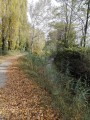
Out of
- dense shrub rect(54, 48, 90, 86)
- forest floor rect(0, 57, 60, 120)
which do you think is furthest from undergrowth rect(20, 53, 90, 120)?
dense shrub rect(54, 48, 90, 86)

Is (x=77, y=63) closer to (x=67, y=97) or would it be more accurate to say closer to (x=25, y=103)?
(x=67, y=97)

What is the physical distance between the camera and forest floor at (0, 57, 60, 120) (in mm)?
6300

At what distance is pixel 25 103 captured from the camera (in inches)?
291

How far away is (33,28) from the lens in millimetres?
45719

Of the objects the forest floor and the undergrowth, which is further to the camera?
the forest floor

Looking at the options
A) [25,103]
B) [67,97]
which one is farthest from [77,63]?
[25,103]

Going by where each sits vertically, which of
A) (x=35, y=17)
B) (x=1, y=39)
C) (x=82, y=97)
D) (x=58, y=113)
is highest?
(x=35, y=17)

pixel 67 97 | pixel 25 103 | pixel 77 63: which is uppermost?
pixel 77 63

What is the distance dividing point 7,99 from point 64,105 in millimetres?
2266

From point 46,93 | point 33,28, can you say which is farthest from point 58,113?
point 33,28

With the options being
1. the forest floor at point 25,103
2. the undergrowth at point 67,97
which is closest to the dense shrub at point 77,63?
the undergrowth at point 67,97

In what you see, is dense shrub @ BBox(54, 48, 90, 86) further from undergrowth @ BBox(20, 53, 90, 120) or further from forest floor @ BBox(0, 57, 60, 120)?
forest floor @ BBox(0, 57, 60, 120)

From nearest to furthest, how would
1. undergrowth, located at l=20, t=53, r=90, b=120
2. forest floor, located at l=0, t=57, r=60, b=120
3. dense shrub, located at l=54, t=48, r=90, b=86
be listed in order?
undergrowth, located at l=20, t=53, r=90, b=120
forest floor, located at l=0, t=57, r=60, b=120
dense shrub, located at l=54, t=48, r=90, b=86

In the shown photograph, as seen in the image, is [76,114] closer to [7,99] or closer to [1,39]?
[7,99]
